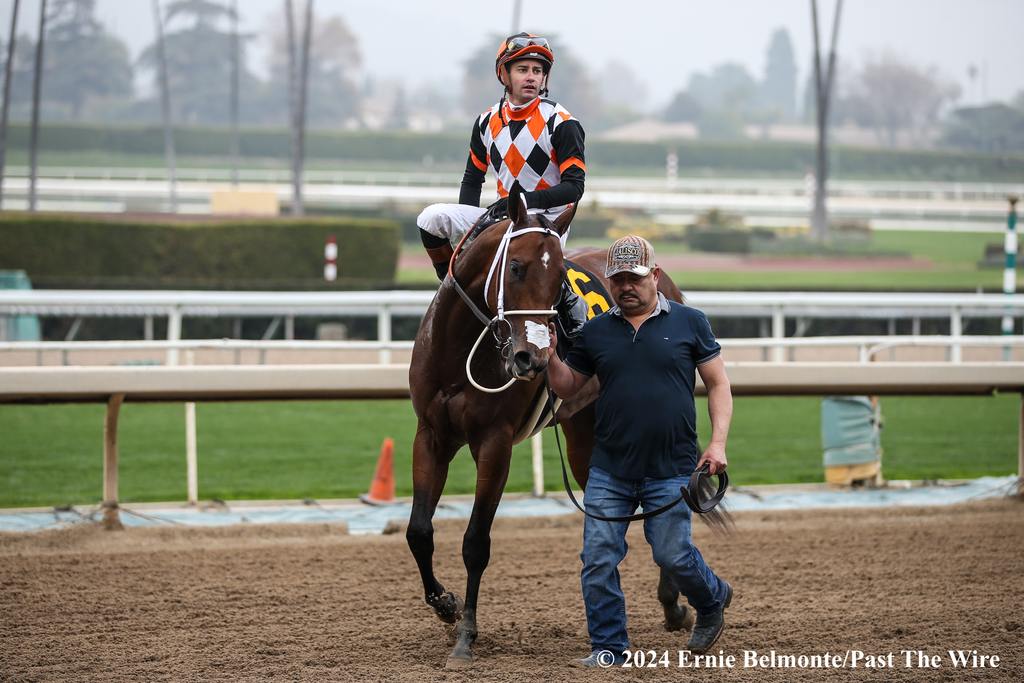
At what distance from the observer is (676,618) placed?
15.1 feet

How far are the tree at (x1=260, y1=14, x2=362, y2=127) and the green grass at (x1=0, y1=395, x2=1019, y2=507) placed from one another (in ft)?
264

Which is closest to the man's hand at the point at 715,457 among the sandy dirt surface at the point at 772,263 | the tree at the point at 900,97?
the sandy dirt surface at the point at 772,263

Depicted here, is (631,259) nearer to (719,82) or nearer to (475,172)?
(475,172)

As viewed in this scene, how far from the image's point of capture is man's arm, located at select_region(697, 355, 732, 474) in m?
3.87

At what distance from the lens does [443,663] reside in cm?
412

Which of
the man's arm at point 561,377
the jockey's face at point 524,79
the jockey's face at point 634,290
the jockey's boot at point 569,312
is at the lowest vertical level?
the man's arm at point 561,377

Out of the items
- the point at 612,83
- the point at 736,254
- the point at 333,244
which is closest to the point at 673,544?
the point at 333,244

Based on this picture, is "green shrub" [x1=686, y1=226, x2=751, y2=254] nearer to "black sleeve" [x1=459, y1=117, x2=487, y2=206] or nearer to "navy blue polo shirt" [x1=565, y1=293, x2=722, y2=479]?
"black sleeve" [x1=459, y1=117, x2=487, y2=206]

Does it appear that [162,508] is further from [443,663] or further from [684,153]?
[684,153]

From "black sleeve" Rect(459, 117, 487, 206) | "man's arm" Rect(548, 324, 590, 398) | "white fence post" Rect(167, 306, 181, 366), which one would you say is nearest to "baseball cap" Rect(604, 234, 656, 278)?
"man's arm" Rect(548, 324, 590, 398)

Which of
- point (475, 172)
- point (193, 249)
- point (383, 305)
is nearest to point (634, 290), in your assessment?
point (475, 172)

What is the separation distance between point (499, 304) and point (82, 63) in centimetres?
8370

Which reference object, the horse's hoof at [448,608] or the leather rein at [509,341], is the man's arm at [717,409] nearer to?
the leather rein at [509,341]

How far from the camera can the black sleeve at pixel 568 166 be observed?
14.2ft
